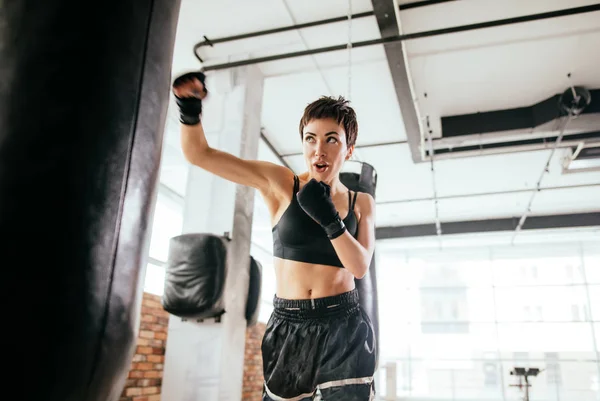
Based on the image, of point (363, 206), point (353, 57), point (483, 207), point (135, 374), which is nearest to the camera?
point (363, 206)

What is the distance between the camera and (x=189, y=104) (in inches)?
54.9

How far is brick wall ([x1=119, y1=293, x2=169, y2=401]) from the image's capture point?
5.23m

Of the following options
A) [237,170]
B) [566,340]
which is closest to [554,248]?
[566,340]

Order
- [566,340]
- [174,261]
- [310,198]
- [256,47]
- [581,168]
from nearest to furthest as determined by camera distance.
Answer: [310,198] → [174,261] → [256,47] → [581,168] → [566,340]

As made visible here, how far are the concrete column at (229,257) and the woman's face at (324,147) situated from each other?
7.00 feet

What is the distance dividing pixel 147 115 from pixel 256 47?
407 centimetres

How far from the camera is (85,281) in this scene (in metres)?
0.82

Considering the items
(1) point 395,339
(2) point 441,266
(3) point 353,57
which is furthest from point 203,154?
(2) point 441,266

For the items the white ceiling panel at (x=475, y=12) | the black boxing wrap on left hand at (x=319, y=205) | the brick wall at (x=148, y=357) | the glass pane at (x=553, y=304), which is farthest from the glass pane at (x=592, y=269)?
the black boxing wrap on left hand at (x=319, y=205)

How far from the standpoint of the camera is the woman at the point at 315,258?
1.46 metres

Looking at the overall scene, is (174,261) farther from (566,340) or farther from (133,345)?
(566,340)

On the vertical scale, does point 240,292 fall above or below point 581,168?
below

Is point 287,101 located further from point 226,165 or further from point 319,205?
point 319,205

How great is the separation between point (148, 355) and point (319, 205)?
15.5ft
